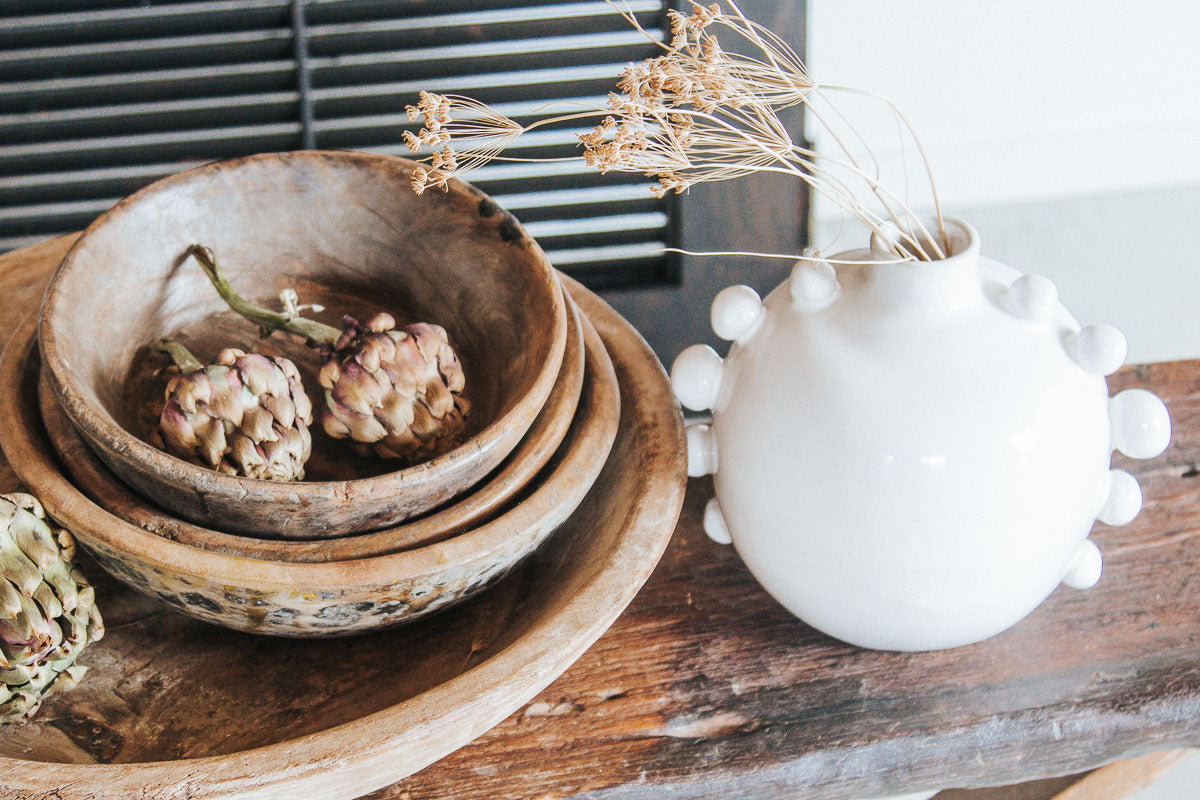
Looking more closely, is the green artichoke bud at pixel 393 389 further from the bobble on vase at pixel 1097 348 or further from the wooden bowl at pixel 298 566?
the bobble on vase at pixel 1097 348

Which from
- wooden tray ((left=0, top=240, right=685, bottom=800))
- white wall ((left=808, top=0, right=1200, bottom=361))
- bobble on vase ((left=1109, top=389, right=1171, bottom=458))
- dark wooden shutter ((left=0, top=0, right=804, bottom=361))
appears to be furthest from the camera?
white wall ((left=808, top=0, right=1200, bottom=361))

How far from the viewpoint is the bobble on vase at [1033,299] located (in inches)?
20.2

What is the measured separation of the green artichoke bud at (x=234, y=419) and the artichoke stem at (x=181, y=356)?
19 millimetres

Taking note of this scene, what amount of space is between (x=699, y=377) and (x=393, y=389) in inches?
7.0

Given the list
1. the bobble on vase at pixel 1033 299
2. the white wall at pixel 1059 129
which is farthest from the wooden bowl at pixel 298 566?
the white wall at pixel 1059 129

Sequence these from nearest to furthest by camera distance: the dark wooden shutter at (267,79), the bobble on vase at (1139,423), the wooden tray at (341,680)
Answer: the wooden tray at (341,680), the bobble on vase at (1139,423), the dark wooden shutter at (267,79)

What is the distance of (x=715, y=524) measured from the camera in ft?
2.12

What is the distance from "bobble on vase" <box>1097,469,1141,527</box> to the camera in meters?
0.58

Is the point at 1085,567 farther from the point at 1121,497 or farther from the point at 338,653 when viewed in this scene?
the point at 338,653

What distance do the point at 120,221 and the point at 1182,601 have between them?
694 millimetres

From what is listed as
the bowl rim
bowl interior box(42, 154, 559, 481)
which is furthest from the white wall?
the bowl rim

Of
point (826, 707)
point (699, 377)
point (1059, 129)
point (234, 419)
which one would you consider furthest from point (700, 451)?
point (1059, 129)

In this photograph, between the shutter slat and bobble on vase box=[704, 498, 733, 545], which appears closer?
bobble on vase box=[704, 498, 733, 545]

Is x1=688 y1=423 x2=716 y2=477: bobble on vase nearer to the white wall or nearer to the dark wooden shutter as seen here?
the dark wooden shutter
